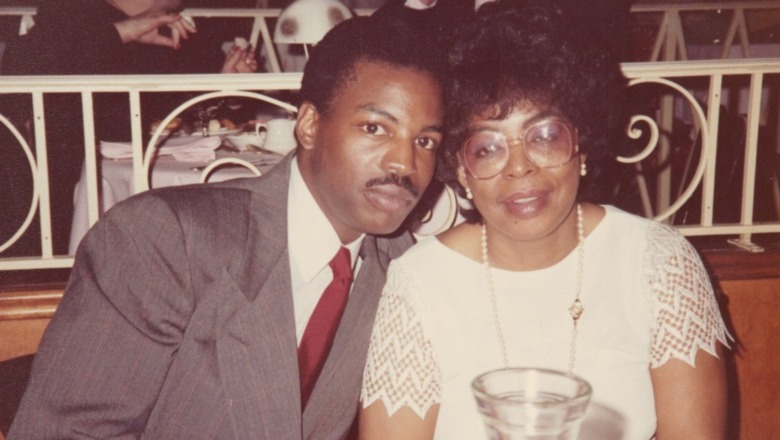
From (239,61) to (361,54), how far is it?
2.49m

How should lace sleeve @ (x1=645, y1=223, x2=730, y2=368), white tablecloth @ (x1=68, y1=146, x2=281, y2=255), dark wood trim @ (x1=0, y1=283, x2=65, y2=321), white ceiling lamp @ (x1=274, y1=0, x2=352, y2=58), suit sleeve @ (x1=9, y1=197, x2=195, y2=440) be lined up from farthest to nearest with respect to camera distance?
white ceiling lamp @ (x1=274, y1=0, x2=352, y2=58) < white tablecloth @ (x1=68, y1=146, x2=281, y2=255) < dark wood trim @ (x1=0, y1=283, x2=65, y2=321) < lace sleeve @ (x1=645, y1=223, x2=730, y2=368) < suit sleeve @ (x1=9, y1=197, x2=195, y2=440)

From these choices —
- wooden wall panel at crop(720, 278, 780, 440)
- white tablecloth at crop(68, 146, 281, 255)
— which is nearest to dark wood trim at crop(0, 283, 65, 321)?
white tablecloth at crop(68, 146, 281, 255)

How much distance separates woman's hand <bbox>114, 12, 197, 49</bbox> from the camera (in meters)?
4.26

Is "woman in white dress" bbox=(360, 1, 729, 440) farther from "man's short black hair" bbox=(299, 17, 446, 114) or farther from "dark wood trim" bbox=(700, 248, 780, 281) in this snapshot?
"dark wood trim" bbox=(700, 248, 780, 281)

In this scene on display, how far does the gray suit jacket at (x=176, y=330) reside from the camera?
69.2 inches

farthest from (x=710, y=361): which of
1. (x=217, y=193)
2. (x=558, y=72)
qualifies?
Answer: (x=217, y=193)

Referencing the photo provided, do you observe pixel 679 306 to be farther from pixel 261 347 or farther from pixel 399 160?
pixel 261 347

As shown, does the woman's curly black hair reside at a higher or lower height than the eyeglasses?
higher

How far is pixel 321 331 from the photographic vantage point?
2.07m

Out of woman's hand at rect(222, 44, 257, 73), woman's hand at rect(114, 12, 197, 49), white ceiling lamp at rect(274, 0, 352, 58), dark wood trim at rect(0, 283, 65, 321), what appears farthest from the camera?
white ceiling lamp at rect(274, 0, 352, 58)

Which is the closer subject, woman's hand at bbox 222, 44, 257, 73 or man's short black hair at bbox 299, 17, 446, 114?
man's short black hair at bbox 299, 17, 446, 114

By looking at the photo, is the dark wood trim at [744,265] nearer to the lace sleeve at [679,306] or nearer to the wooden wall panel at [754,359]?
the wooden wall panel at [754,359]

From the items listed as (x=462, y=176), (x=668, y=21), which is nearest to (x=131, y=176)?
(x=462, y=176)

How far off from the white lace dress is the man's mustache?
20cm
